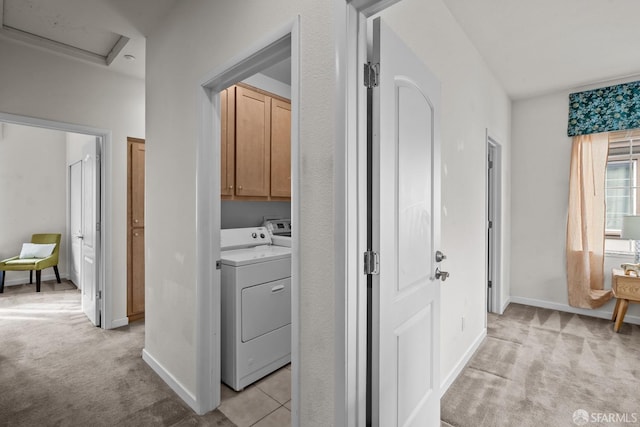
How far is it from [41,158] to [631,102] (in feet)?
26.8

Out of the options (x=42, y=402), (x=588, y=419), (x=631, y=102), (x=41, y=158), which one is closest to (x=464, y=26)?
(x=631, y=102)

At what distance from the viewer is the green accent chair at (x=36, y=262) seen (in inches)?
169

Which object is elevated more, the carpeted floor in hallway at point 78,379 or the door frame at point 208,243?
the door frame at point 208,243

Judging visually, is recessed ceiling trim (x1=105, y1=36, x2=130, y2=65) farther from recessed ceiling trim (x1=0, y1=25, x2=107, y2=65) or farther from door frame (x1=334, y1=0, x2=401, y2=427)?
door frame (x1=334, y1=0, x2=401, y2=427)

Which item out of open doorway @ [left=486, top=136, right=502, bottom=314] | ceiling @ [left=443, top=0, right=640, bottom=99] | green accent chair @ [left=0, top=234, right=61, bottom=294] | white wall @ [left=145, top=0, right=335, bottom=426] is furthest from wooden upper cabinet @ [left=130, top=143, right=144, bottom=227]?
open doorway @ [left=486, top=136, right=502, bottom=314]

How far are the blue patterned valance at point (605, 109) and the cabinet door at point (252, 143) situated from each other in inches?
140

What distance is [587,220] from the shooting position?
345 centimetres

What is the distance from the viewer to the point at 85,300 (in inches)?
135

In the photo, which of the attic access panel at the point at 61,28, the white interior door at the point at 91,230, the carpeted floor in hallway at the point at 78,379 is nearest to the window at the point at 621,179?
the carpeted floor in hallway at the point at 78,379

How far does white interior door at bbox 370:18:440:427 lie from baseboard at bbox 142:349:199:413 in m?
1.31

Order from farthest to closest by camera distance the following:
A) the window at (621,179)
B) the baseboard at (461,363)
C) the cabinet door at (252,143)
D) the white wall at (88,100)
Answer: the window at (621,179), the cabinet door at (252,143), the white wall at (88,100), the baseboard at (461,363)

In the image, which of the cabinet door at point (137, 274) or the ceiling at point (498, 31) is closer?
the ceiling at point (498, 31)

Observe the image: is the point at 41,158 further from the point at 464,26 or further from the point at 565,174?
the point at 565,174

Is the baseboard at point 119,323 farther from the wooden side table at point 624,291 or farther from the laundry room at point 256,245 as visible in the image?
the wooden side table at point 624,291
